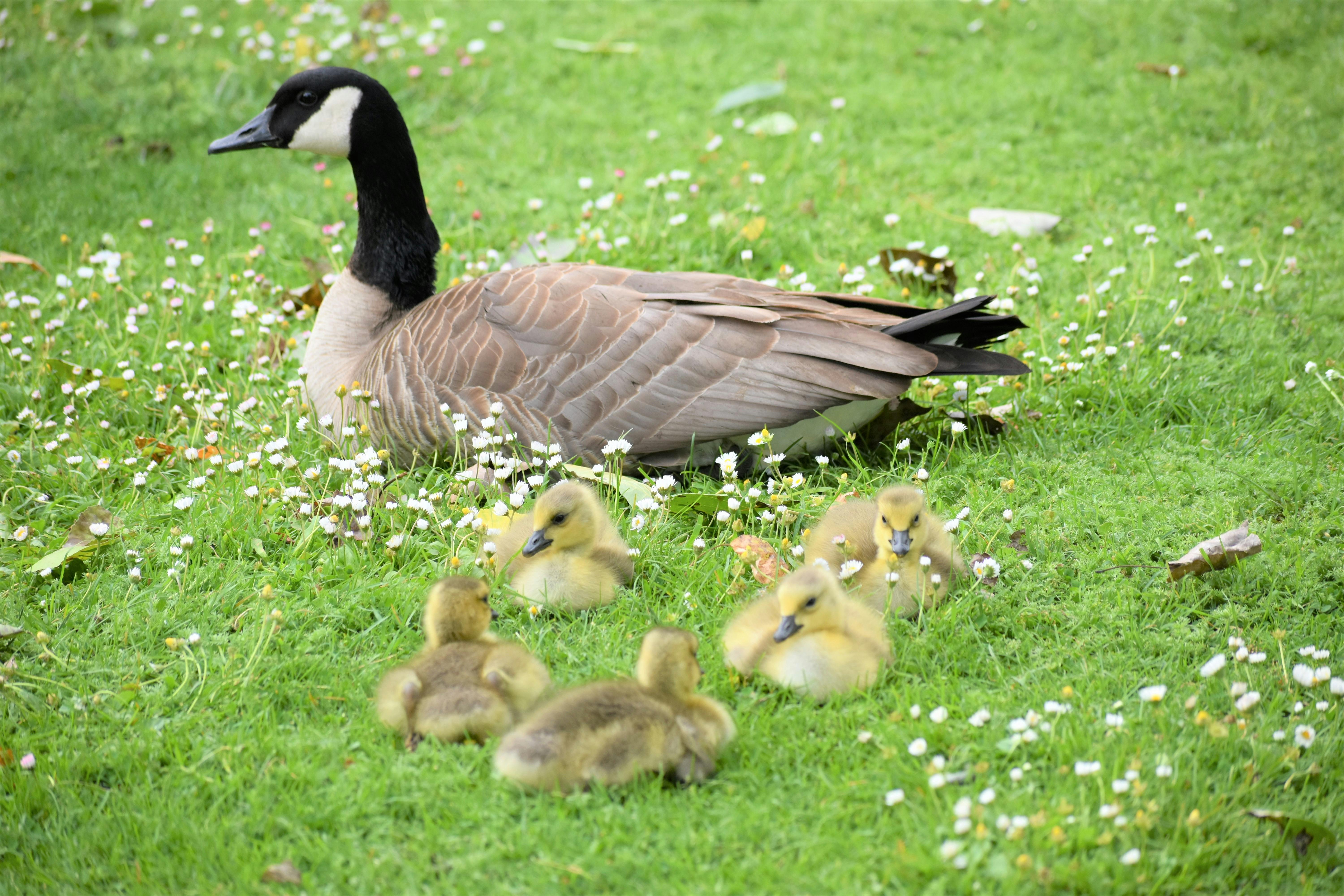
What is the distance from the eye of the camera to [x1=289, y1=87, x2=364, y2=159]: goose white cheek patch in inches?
204

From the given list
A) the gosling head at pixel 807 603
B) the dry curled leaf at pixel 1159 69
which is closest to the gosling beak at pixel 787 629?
the gosling head at pixel 807 603

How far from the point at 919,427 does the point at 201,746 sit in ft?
9.90

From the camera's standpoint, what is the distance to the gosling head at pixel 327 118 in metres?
5.18

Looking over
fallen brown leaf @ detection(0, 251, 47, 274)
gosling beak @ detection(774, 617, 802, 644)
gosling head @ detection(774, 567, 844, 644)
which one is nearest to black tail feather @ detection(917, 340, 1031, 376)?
gosling head @ detection(774, 567, 844, 644)

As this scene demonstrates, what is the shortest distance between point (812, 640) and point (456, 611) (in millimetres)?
1019

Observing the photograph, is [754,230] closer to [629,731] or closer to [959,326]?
[959,326]

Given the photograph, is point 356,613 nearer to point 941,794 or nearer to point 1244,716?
point 941,794

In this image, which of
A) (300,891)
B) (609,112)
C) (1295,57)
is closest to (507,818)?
(300,891)

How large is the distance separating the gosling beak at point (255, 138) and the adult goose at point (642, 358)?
75 centimetres

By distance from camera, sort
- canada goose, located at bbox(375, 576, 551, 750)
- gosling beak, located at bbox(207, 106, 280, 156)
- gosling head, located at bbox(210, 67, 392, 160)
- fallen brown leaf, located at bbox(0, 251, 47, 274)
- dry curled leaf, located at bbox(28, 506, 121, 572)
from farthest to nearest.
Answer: fallen brown leaf, located at bbox(0, 251, 47, 274)
gosling beak, located at bbox(207, 106, 280, 156)
gosling head, located at bbox(210, 67, 392, 160)
dry curled leaf, located at bbox(28, 506, 121, 572)
canada goose, located at bbox(375, 576, 551, 750)

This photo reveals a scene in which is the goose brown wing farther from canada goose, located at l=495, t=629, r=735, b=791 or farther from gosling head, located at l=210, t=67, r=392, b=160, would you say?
canada goose, located at l=495, t=629, r=735, b=791

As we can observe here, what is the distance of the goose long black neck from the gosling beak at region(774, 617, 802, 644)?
9.52 ft

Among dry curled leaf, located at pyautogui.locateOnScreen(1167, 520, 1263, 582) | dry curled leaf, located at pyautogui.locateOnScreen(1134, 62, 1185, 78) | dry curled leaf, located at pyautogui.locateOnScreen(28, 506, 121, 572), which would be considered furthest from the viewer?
dry curled leaf, located at pyautogui.locateOnScreen(1134, 62, 1185, 78)

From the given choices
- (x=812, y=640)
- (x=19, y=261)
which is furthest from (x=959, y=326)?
(x=19, y=261)
